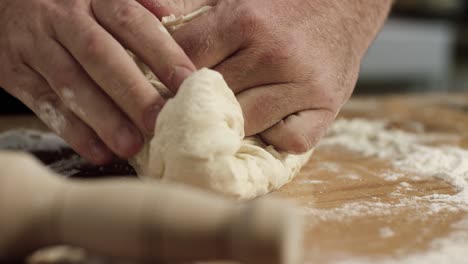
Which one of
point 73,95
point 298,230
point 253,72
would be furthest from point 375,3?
point 298,230

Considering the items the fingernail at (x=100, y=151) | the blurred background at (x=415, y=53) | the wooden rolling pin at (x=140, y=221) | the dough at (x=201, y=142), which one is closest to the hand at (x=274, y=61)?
the dough at (x=201, y=142)

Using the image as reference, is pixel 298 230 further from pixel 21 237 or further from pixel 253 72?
pixel 253 72

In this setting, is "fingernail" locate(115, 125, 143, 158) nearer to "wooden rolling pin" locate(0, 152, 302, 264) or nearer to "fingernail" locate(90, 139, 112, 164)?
"fingernail" locate(90, 139, 112, 164)

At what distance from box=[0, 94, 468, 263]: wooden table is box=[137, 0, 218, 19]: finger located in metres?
0.41

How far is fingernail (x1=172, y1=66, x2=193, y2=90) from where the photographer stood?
0.85 meters

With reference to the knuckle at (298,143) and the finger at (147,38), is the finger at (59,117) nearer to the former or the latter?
the finger at (147,38)

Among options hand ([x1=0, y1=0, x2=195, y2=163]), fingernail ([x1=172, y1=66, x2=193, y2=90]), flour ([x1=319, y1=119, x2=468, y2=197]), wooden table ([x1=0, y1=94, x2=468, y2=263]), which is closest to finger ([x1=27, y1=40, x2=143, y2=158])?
hand ([x1=0, y1=0, x2=195, y2=163])

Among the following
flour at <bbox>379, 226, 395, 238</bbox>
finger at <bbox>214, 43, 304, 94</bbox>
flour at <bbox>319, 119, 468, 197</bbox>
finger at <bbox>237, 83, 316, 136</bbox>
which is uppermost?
finger at <bbox>214, 43, 304, 94</bbox>

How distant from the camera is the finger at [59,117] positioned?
926 millimetres

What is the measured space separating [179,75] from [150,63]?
0.06 m

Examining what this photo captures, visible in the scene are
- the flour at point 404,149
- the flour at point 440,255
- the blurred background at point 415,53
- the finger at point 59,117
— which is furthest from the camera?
the blurred background at point 415,53

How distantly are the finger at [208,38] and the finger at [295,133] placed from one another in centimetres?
18

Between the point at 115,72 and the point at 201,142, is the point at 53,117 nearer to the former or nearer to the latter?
the point at 115,72

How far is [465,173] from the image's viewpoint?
1161 mm
